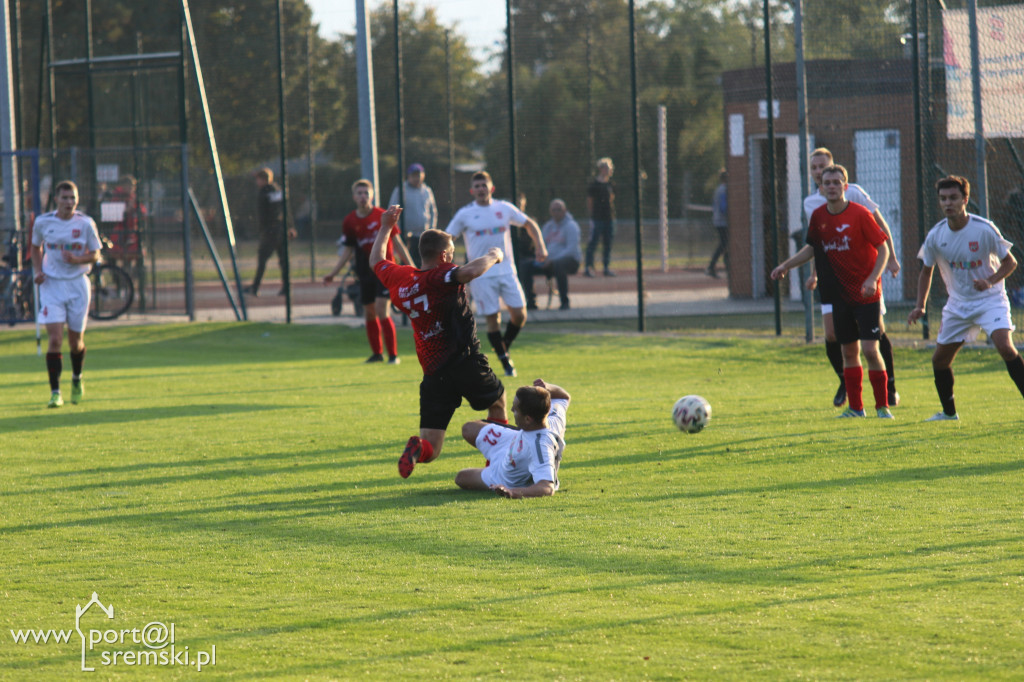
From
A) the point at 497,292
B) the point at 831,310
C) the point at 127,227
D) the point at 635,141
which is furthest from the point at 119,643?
the point at 127,227

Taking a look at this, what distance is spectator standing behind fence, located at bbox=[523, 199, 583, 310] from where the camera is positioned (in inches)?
802

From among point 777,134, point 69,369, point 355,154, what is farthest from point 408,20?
point 69,369

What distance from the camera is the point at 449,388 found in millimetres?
7742

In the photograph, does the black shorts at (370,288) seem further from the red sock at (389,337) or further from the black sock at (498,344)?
the black sock at (498,344)

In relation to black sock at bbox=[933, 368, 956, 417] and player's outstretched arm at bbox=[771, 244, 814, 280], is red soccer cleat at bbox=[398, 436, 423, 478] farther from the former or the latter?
black sock at bbox=[933, 368, 956, 417]

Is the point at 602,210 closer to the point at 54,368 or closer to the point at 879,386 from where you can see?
the point at 54,368

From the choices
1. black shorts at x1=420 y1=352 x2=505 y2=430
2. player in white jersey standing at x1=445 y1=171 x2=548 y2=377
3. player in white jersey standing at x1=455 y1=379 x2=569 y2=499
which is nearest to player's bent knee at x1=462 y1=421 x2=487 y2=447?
player in white jersey standing at x1=455 y1=379 x2=569 y2=499

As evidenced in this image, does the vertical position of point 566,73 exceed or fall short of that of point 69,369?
it exceeds it

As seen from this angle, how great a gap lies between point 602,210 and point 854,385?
11209 mm

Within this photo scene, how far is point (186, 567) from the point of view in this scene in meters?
5.75

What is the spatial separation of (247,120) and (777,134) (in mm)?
10274

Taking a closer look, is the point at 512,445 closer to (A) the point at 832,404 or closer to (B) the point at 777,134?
(A) the point at 832,404

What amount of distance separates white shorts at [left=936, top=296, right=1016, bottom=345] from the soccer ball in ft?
6.67

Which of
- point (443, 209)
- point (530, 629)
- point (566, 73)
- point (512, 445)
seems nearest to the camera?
point (530, 629)
